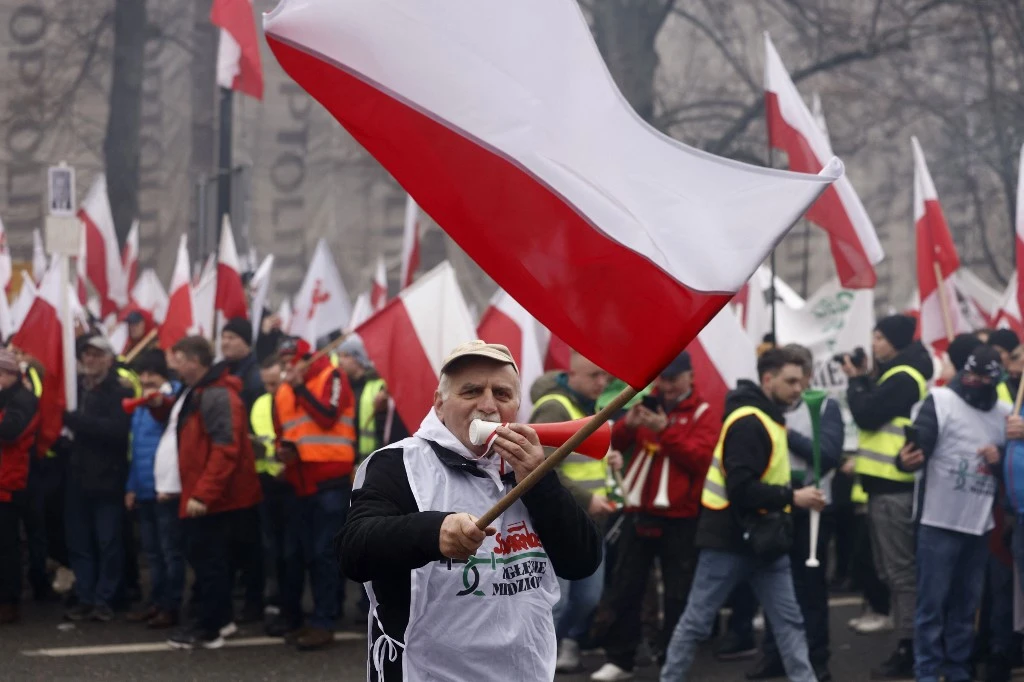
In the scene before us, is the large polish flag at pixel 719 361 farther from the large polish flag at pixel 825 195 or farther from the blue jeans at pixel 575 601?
the blue jeans at pixel 575 601

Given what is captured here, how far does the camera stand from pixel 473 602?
3.78 metres

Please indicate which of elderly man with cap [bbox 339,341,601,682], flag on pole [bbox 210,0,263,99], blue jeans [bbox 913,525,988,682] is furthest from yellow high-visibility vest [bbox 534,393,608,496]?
flag on pole [bbox 210,0,263,99]

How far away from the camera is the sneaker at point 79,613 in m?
10.1

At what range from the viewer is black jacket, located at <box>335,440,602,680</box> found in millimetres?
3582

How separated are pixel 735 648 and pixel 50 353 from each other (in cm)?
480

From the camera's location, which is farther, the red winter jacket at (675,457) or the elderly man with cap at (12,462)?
the elderly man with cap at (12,462)

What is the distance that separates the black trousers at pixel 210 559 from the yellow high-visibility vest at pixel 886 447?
12.0 ft

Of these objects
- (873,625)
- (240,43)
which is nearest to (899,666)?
(873,625)

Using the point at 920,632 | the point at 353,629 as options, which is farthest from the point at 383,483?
the point at 353,629

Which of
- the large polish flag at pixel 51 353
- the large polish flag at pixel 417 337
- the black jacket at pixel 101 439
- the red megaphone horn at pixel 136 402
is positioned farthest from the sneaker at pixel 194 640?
the large polish flag at pixel 51 353

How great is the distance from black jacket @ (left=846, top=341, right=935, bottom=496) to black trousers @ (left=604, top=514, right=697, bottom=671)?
1188 mm

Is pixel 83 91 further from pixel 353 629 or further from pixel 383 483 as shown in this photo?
pixel 383 483

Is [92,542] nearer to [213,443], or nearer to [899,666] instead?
→ [213,443]

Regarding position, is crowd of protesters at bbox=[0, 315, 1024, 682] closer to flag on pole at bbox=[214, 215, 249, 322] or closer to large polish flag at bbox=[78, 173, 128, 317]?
flag on pole at bbox=[214, 215, 249, 322]
